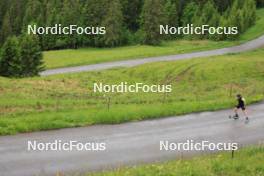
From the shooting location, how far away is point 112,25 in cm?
9169

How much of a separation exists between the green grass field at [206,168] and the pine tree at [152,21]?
7138 cm

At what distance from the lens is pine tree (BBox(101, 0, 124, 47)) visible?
90.1m

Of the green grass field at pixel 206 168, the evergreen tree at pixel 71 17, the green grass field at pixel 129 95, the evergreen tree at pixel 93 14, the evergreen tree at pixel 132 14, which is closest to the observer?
the green grass field at pixel 206 168

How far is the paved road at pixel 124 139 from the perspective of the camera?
17.6 metres

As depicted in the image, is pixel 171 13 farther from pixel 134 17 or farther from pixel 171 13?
pixel 134 17

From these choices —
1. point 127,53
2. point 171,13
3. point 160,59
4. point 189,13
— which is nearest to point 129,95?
point 160,59

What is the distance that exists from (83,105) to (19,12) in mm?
110196

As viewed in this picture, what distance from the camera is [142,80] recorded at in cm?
4644

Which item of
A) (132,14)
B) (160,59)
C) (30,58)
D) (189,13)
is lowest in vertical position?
(160,59)

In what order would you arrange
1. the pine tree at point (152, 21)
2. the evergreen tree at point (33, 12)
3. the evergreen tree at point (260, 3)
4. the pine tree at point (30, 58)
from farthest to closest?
the evergreen tree at point (33, 12), the evergreen tree at point (260, 3), the pine tree at point (152, 21), the pine tree at point (30, 58)

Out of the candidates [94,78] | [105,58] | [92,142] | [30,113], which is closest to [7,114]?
[30,113]

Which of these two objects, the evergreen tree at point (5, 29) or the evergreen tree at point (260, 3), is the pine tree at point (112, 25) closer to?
the evergreen tree at point (5, 29)

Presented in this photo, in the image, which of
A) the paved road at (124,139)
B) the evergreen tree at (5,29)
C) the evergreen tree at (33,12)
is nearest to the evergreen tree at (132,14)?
the evergreen tree at (33,12)

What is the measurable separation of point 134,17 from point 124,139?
9020 centimetres
